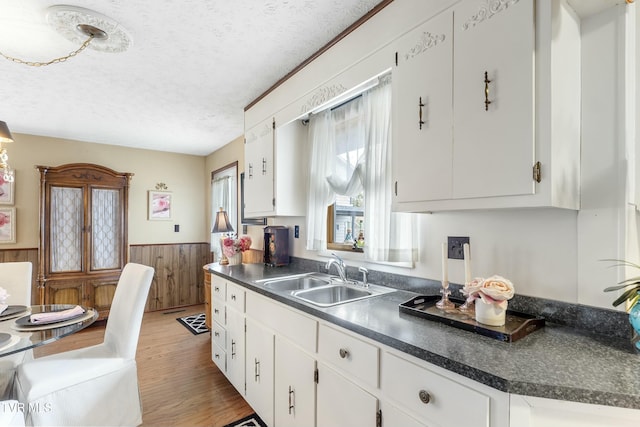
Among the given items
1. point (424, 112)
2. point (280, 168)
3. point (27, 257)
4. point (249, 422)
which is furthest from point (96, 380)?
point (27, 257)

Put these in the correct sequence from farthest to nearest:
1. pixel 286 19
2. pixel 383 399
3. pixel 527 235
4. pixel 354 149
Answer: pixel 354 149 → pixel 286 19 → pixel 527 235 → pixel 383 399

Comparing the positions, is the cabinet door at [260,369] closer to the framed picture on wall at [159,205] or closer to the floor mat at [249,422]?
the floor mat at [249,422]

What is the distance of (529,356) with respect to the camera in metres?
0.94

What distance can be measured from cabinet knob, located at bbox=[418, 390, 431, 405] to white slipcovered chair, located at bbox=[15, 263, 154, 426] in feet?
5.58

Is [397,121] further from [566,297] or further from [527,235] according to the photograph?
[566,297]

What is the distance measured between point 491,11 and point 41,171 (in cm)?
473

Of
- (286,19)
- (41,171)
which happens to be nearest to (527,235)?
(286,19)

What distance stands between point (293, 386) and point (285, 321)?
326mm

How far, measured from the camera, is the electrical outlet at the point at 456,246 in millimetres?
1494

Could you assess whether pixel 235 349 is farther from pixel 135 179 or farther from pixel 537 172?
pixel 135 179

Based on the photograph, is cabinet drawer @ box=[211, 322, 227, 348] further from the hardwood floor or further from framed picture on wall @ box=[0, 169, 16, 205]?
framed picture on wall @ box=[0, 169, 16, 205]

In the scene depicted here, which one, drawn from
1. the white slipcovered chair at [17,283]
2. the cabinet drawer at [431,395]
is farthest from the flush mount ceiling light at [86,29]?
the cabinet drawer at [431,395]

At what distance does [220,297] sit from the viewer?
2584 millimetres

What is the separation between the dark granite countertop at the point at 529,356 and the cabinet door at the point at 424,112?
1.82 ft
